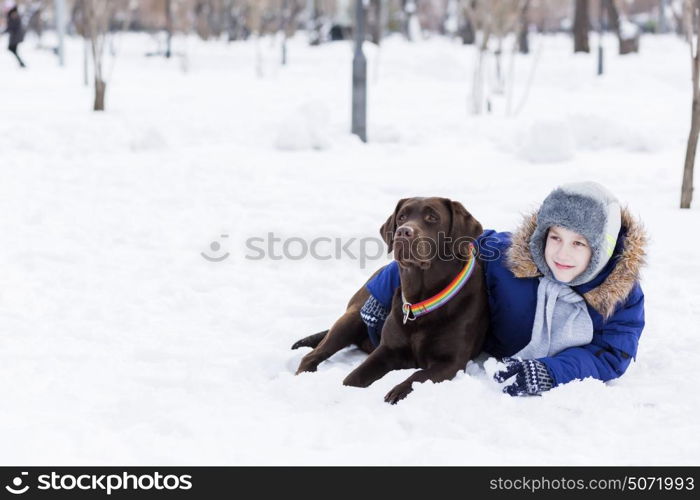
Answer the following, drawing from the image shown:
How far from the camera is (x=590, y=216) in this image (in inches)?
154

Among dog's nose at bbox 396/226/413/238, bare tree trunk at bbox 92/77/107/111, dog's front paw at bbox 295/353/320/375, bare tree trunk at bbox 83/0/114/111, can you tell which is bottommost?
dog's front paw at bbox 295/353/320/375

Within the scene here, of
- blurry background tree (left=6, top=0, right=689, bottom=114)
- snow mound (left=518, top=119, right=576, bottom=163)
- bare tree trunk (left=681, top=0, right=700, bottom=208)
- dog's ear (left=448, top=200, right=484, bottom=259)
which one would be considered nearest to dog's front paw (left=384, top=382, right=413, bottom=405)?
dog's ear (left=448, top=200, right=484, bottom=259)

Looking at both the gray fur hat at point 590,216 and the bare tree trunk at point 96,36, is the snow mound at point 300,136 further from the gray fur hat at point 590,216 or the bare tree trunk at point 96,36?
→ the gray fur hat at point 590,216

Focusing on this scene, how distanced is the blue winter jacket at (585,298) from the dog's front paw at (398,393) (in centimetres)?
63

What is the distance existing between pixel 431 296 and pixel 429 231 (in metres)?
0.31

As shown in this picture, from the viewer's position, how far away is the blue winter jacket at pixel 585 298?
3.96 m

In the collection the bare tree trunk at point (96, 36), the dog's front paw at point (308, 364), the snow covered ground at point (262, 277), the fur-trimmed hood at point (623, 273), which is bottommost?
the dog's front paw at point (308, 364)

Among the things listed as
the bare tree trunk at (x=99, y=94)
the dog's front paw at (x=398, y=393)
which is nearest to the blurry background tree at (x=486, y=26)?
the bare tree trunk at (x=99, y=94)

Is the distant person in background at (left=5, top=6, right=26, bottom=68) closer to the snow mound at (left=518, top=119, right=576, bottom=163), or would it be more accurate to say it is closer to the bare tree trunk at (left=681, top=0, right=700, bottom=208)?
the snow mound at (left=518, top=119, right=576, bottom=163)

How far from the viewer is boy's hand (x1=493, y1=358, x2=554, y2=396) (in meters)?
3.84

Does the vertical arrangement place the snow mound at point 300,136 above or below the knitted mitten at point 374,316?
above

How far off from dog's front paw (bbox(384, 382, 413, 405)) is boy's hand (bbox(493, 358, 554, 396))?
43 cm
